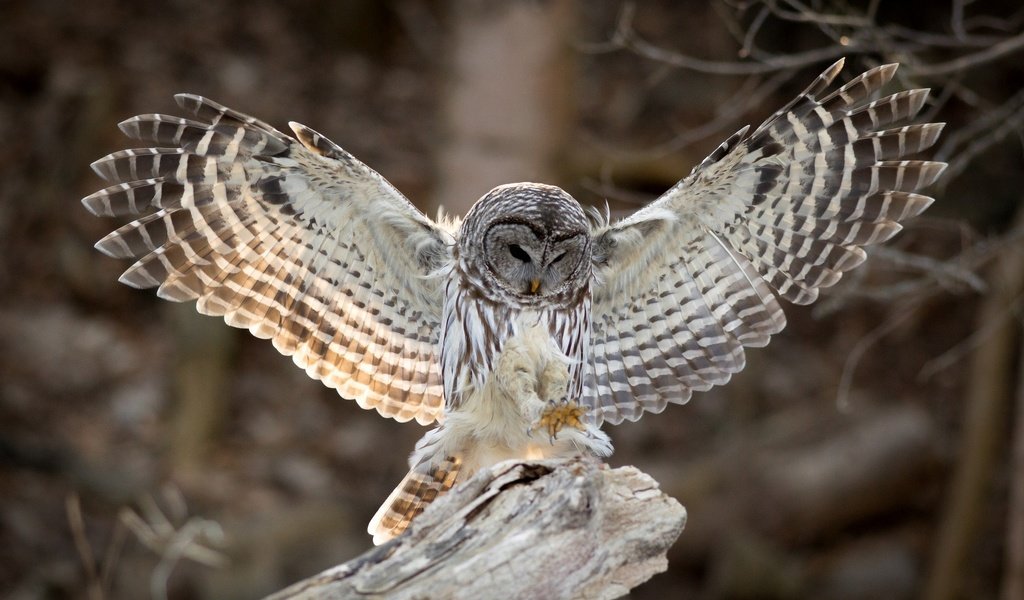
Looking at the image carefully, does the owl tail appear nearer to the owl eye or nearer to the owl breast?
the owl breast

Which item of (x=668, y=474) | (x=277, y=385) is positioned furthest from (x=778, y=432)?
(x=277, y=385)

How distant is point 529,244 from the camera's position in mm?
4758

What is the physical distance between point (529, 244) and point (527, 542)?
5.53 ft

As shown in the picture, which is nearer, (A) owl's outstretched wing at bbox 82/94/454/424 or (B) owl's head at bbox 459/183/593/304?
(A) owl's outstretched wing at bbox 82/94/454/424

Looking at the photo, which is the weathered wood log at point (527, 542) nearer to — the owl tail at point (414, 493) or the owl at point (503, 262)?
the owl at point (503, 262)

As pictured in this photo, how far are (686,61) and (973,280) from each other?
5.04 feet

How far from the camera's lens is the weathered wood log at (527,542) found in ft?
10.7

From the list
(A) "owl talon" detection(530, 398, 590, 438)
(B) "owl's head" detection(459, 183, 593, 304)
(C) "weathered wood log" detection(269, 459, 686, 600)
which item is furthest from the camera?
(B) "owl's head" detection(459, 183, 593, 304)

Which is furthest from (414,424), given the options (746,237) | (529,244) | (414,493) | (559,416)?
(559,416)

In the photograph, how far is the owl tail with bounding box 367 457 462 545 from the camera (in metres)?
4.80

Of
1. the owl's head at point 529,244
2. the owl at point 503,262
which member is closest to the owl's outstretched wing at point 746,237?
the owl at point 503,262

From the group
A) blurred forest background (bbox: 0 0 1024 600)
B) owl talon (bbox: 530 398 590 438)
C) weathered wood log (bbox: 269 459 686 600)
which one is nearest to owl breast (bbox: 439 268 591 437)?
owl talon (bbox: 530 398 590 438)

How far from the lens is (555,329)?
4812mm

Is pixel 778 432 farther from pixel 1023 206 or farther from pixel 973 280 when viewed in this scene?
pixel 973 280
